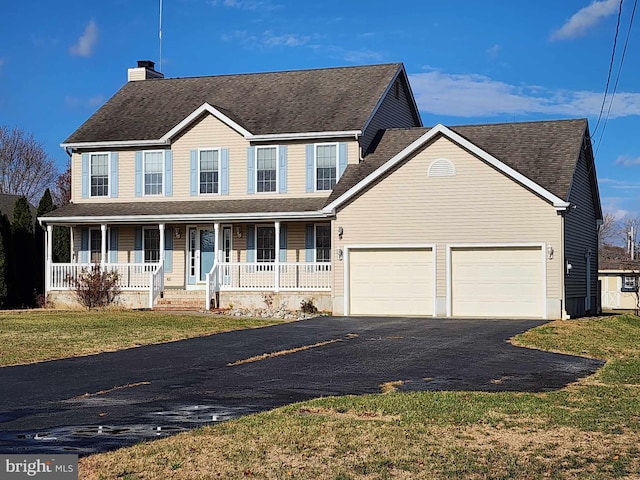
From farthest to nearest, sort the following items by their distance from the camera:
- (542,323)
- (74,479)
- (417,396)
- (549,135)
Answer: (549,135) < (542,323) < (417,396) < (74,479)

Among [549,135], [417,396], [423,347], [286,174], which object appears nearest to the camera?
[417,396]

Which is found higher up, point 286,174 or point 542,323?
point 286,174

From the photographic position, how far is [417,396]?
1172 cm

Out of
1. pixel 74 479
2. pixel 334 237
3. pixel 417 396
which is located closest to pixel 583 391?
pixel 417 396

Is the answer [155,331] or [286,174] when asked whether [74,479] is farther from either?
[286,174]

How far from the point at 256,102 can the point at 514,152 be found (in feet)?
34.4

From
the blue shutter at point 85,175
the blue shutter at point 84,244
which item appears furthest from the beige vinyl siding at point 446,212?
the blue shutter at point 85,175

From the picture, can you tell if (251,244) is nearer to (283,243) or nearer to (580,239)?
(283,243)

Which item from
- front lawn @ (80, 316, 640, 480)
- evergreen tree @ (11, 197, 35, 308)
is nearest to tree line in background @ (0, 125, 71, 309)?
evergreen tree @ (11, 197, 35, 308)

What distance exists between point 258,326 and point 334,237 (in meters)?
5.02

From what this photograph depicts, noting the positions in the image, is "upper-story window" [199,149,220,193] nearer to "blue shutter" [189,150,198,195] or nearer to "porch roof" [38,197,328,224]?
"blue shutter" [189,150,198,195]

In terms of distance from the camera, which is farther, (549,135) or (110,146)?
(110,146)

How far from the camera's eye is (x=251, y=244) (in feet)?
104

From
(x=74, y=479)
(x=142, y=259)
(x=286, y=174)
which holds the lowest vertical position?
(x=74, y=479)
